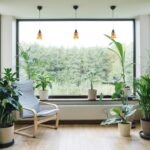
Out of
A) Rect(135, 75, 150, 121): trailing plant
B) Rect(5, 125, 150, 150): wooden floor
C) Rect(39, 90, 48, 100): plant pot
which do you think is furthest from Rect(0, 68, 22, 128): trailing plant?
Rect(135, 75, 150, 121): trailing plant

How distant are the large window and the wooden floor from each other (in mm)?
1263

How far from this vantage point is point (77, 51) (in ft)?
19.3

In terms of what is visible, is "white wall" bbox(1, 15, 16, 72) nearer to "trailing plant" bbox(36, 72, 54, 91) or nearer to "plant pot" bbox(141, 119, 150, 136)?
"trailing plant" bbox(36, 72, 54, 91)

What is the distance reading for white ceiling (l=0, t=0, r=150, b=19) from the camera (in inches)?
172

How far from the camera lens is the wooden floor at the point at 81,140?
3.80m

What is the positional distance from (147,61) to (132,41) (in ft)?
2.22

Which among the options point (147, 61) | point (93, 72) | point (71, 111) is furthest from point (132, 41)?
point (71, 111)

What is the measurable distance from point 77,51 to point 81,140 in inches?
94.8

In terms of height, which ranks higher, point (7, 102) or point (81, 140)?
point (7, 102)

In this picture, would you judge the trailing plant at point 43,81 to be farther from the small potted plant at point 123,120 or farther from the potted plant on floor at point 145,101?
the potted plant on floor at point 145,101

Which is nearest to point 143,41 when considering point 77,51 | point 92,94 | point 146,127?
point 77,51

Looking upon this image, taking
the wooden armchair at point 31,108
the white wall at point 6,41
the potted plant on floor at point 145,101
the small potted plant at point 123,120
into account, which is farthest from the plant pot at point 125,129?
the white wall at point 6,41

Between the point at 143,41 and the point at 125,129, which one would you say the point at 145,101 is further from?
the point at 143,41

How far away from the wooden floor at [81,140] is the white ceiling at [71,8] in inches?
94.5
